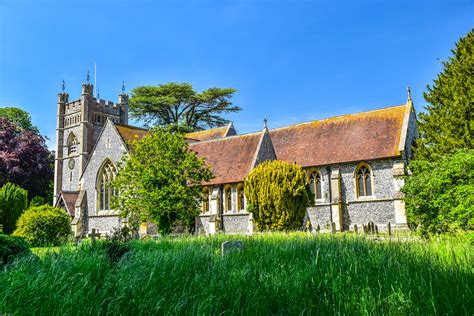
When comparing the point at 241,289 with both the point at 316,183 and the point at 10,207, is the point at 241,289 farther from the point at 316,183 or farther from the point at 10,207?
the point at 10,207

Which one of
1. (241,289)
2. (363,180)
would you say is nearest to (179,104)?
(363,180)

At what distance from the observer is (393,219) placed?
2314cm

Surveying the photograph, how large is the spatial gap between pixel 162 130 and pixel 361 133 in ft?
42.2

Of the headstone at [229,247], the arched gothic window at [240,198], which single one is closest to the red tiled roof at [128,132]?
the arched gothic window at [240,198]

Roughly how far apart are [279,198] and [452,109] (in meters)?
10.5

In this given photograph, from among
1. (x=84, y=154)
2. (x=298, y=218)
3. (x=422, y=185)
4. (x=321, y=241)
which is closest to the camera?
(x=321, y=241)

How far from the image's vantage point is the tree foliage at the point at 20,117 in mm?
52906

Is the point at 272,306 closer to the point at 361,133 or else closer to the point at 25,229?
the point at 25,229

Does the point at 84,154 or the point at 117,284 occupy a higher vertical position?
the point at 84,154

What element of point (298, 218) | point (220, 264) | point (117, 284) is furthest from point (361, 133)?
point (117, 284)

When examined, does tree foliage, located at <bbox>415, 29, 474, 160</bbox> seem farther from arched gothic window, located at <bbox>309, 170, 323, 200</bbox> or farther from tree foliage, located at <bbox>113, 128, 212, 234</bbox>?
tree foliage, located at <bbox>113, 128, 212, 234</bbox>

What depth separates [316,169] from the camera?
87.3 ft

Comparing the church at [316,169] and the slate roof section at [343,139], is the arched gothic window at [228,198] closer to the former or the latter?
the church at [316,169]

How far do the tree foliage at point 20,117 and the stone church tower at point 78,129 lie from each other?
26.1ft
